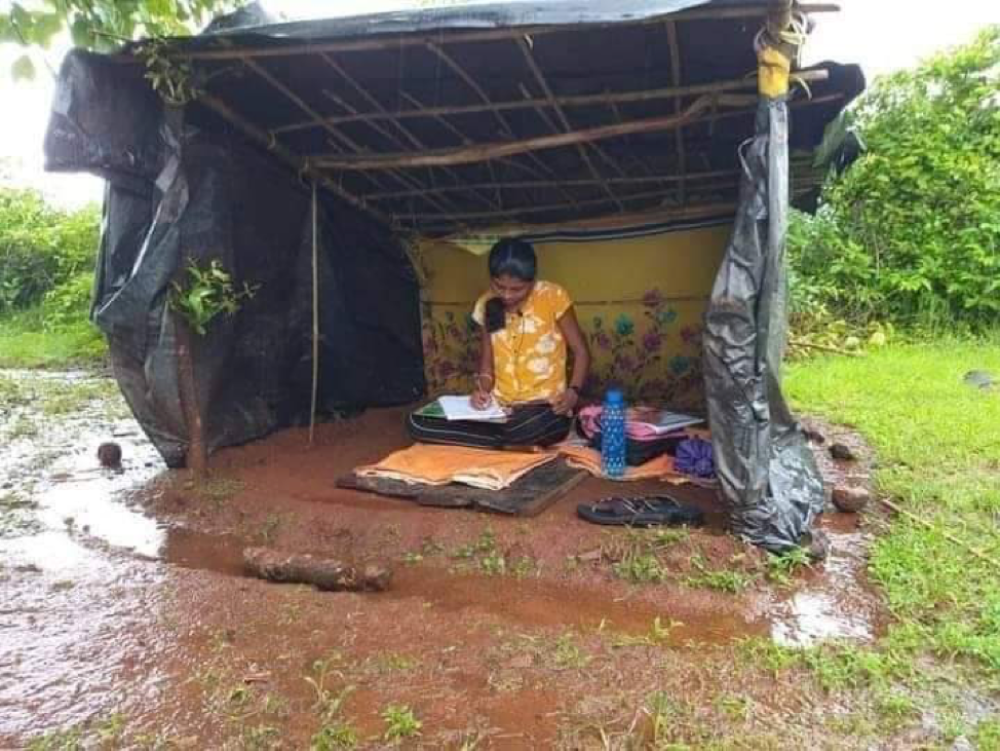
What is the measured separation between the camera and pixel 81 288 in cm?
1015

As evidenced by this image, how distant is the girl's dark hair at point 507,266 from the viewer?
443cm

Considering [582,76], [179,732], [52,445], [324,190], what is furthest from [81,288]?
[179,732]

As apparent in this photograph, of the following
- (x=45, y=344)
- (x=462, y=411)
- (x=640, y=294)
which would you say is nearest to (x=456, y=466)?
(x=462, y=411)

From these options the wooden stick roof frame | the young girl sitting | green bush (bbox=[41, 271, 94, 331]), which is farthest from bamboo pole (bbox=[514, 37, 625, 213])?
green bush (bbox=[41, 271, 94, 331])

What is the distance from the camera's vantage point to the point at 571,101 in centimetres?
341

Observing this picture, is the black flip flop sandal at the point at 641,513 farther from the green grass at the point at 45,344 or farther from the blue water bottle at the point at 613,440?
the green grass at the point at 45,344

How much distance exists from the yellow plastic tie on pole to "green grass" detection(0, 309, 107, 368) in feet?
22.5

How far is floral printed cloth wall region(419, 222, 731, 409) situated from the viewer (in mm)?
5109

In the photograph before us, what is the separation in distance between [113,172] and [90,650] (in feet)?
7.16

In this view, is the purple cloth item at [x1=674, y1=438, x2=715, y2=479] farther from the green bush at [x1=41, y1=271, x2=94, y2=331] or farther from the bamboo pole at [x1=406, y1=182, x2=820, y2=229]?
the green bush at [x1=41, y1=271, x2=94, y2=331]

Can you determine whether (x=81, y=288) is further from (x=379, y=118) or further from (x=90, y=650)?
(x=90, y=650)

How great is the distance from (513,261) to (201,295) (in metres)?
1.75

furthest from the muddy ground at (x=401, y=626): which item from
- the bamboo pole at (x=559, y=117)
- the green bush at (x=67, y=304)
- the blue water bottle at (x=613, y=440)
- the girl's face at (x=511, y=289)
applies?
the green bush at (x=67, y=304)

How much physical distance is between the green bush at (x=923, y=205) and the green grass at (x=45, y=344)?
7728 mm
